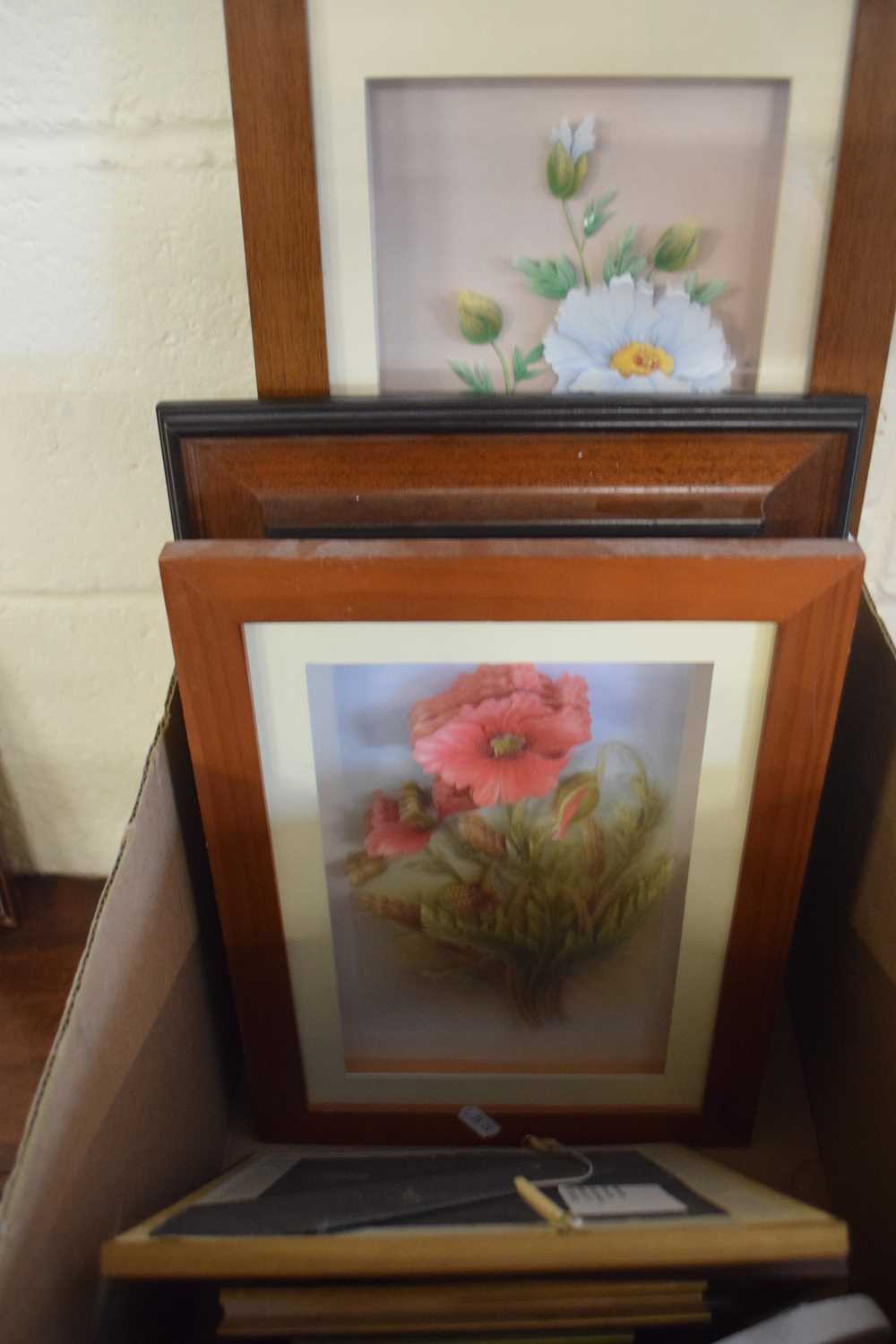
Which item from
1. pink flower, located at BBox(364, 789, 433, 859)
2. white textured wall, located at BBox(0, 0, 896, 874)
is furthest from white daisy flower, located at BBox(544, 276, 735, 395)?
pink flower, located at BBox(364, 789, 433, 859)

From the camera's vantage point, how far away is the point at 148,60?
0.47 m

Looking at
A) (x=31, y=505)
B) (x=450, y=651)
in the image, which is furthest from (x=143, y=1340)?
(x=31, y=505)

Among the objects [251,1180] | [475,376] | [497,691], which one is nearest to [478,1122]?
[251,1180]

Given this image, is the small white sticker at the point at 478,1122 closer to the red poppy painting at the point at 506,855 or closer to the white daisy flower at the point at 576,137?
the red poppy painting at the point at 506,855

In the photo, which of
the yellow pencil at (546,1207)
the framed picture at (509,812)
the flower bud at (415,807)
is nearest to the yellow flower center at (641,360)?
the framed picture at (509,812)

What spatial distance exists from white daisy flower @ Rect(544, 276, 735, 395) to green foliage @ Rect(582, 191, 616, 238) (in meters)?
0.02

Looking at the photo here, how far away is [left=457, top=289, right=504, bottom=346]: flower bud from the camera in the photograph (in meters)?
0.46

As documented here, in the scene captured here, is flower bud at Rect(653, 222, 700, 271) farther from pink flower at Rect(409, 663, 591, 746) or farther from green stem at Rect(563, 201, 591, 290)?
pink flower at Rect(409, 663, 591, 746)

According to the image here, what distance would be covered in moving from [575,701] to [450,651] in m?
0.06

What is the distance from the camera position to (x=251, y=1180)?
448 mm

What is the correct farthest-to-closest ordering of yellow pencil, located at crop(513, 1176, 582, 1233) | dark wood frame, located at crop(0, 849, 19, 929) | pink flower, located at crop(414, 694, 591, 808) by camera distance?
dark wood frame, located at crop(0, 849, 19, 929)
pink flower, located at crop(414, 694, 591, 808)
yellow pencil, located at crop(513, 1176, 582, 1233)

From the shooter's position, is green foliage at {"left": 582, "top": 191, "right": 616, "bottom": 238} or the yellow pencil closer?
the yellow pencil

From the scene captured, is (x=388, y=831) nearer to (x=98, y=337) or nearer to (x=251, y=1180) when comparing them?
(x=251, y=1180)

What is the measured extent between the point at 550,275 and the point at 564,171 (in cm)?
4
